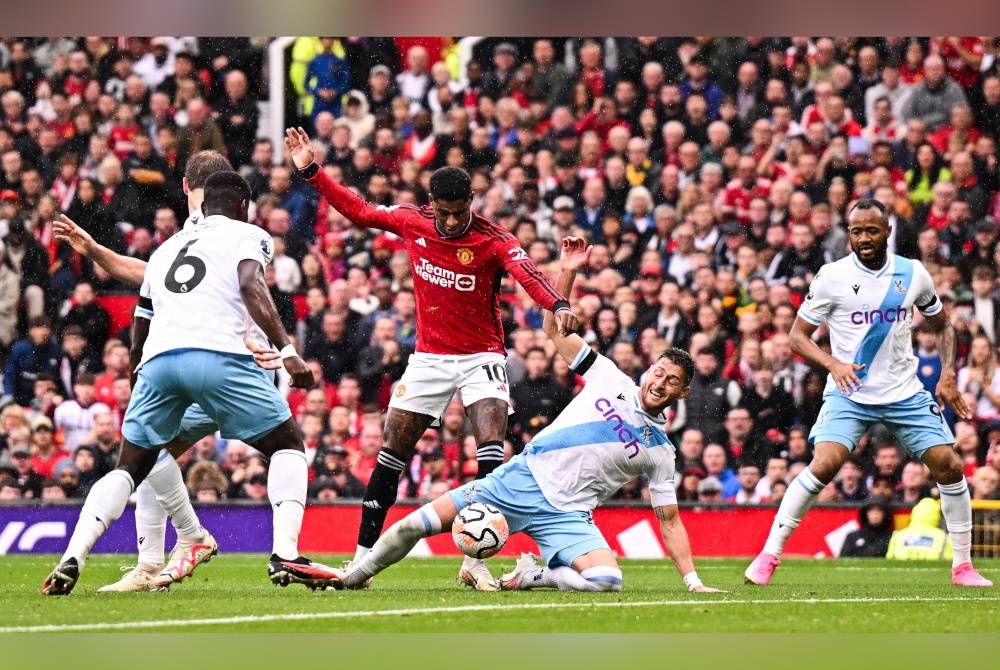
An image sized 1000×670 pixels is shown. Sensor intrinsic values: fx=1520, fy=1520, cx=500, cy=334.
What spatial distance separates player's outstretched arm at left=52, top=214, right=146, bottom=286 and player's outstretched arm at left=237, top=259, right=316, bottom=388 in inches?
41.1

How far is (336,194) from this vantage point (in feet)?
31.2

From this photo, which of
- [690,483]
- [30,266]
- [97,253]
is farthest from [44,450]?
[97,253]

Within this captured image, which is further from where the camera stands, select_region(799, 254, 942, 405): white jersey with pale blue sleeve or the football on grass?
select_region(799, 254, 942, 405): white jersey with pale blue sleeve

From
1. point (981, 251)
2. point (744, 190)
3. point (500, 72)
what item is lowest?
point (981, 251)

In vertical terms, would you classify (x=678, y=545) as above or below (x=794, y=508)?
below

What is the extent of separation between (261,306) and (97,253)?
1460mm

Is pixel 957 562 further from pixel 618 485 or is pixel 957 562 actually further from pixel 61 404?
pixel 61 404

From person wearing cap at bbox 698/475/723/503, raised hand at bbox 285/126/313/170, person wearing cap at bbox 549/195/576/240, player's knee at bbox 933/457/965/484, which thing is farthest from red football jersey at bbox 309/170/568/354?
person wearing cap at bbox 549/195/576/240

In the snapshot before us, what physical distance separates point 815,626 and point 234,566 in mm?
6209

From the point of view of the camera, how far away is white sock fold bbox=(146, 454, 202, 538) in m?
8.71

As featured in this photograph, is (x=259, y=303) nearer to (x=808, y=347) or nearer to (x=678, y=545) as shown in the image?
(x=678, y=545)

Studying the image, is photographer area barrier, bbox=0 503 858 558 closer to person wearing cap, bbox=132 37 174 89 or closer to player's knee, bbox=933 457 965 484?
player's knee, bbox=933 457 965 484

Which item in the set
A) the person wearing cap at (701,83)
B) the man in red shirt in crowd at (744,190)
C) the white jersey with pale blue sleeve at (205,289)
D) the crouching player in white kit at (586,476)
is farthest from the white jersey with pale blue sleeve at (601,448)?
the person wearing cap at (701,83)

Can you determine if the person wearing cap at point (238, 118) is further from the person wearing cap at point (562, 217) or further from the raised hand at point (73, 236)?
the raised hand at point (73, 236)
